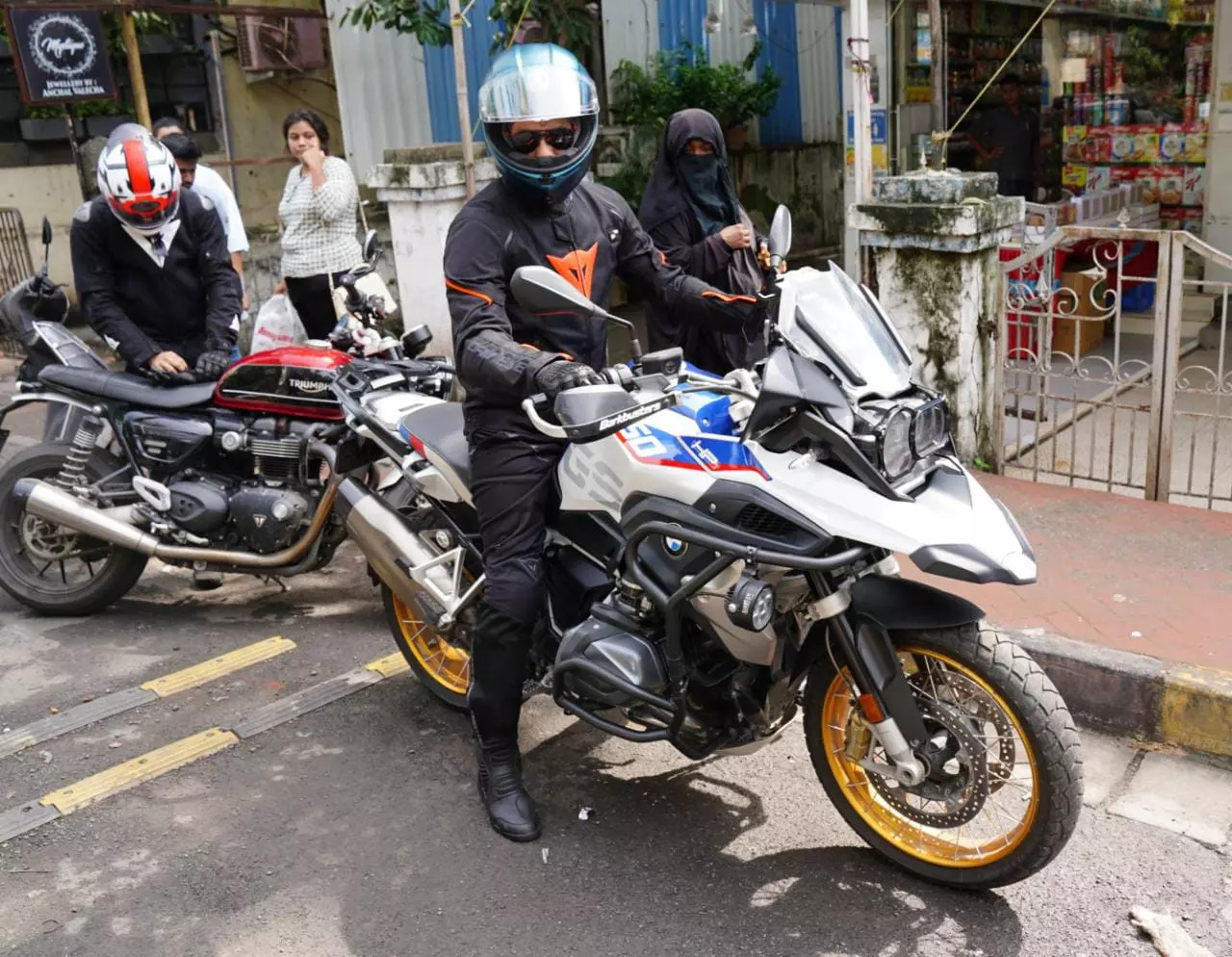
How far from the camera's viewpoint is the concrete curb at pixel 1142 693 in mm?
3838

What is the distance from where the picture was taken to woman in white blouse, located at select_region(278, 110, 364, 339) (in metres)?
6.74

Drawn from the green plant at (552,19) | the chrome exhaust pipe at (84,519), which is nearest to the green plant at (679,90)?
the green plant at (552,19)

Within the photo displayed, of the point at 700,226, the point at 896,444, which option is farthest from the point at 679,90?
the point at 896,444

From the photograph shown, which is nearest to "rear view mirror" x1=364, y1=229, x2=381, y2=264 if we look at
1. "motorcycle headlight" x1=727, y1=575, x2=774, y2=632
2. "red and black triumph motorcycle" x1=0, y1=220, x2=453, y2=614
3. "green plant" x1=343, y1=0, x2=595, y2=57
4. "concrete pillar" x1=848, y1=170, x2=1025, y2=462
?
"red and black triumph motorcycle" x1=0, y1=220, x2=453, y2=614

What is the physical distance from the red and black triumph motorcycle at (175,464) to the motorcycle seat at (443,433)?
0.59m

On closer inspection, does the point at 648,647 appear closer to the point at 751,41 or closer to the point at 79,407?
the point at 79,407

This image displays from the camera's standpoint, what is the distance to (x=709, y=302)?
3.71 meters

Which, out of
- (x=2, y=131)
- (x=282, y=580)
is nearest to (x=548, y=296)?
(x=282, y=580)

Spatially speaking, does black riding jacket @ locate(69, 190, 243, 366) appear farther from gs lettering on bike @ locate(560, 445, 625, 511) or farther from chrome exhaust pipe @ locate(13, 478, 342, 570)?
gs lettering on bike @ locate(560, 445, 625, 511)

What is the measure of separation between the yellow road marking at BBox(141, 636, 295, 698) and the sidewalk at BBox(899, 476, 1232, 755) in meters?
2.58

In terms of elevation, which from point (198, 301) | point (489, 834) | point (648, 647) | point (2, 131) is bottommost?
point (489, 834)

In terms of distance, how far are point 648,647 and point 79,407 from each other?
3134 millimetres

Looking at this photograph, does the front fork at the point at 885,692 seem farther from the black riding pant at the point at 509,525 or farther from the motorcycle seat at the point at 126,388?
the motorcycle seat at the point at 126,388

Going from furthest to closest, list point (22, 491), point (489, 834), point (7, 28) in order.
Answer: point (7, 28), point (22, 491), point (489, 834)
